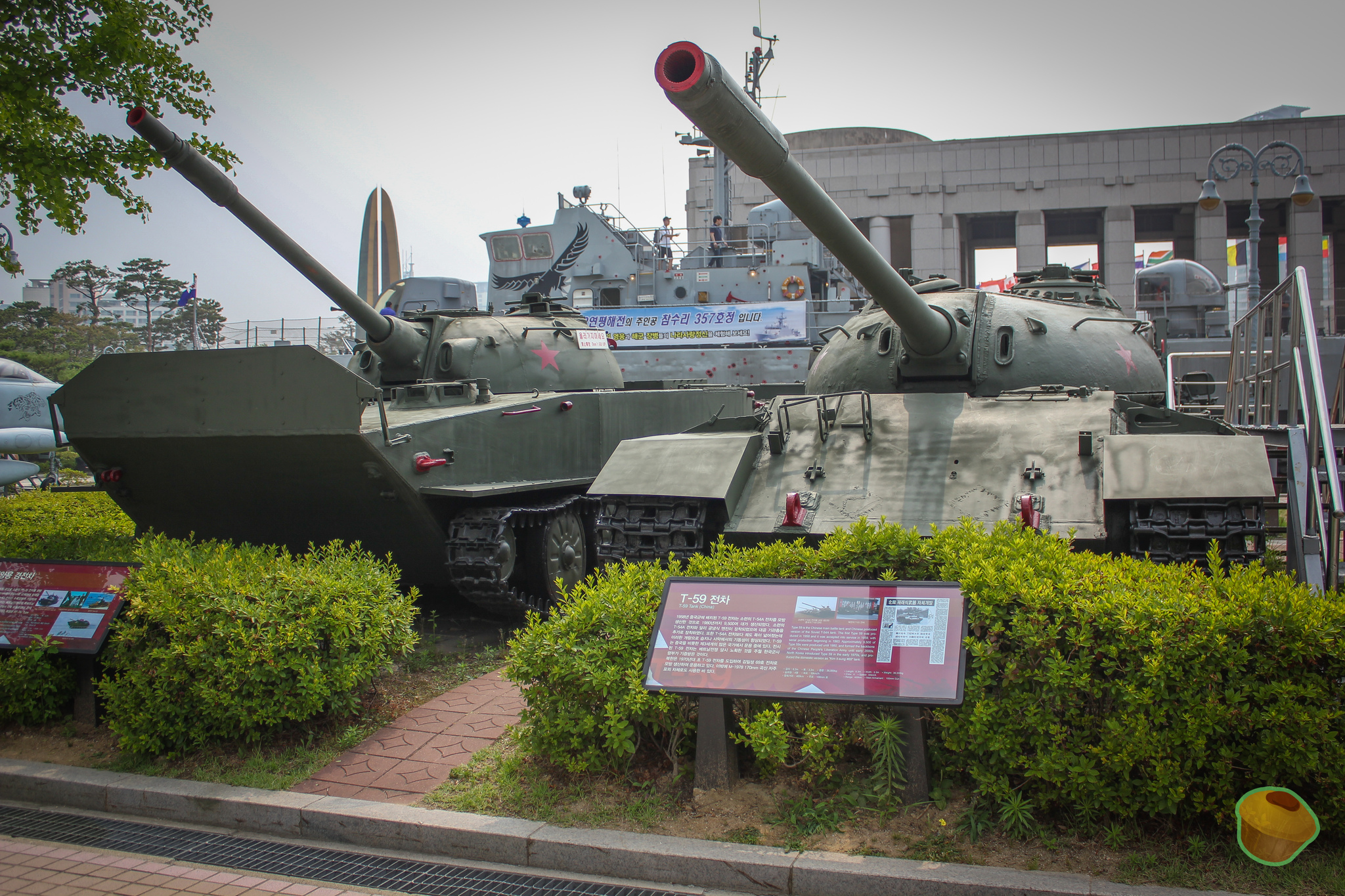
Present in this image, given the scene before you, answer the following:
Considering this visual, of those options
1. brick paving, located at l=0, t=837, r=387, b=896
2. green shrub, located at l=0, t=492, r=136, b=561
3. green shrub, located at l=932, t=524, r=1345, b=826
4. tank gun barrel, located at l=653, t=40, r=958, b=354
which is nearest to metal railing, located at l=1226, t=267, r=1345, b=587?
green shrub, located at l=932, t=524, r=1345, b=826

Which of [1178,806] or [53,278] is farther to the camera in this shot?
[53,278]

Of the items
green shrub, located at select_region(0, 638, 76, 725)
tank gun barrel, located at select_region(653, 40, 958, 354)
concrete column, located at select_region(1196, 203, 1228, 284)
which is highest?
concrete column, located at select_region(1196, 203, 1228, 284)

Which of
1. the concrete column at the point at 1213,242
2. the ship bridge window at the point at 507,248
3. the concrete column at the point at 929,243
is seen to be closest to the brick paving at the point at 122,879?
the ship bridge window at the point at 507,248

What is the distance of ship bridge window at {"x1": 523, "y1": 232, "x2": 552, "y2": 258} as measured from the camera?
79.6 ft

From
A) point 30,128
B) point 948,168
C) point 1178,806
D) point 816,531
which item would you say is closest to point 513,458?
point 816,531

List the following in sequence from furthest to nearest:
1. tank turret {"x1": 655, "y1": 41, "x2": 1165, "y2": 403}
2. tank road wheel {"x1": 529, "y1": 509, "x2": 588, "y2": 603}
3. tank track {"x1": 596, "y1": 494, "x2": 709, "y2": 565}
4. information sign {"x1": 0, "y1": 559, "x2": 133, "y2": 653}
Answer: tank road wheel {"x1": 529, "y1": 509, "x2": 588, "y2": 603}, tank track {"x1": 596, "y1": 494, "x2": 709, "y2": 565}, tank turret {"x1": 655, "y1": 41, "x2": 1165, "y2": 403}, information sign {"x1": 0, "y1": 559, "x2": 133, "y2": 653}

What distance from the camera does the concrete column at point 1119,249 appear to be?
32.7 m

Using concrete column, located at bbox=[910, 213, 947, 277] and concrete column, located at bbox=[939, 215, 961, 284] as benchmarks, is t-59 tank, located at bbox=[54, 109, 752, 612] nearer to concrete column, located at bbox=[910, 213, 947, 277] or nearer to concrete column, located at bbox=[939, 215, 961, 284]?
concrete column, located at bbox=[910, 213, 947, 277]

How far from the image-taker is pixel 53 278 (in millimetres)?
13039

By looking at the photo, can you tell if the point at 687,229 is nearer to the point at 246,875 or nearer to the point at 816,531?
the point at 816,531

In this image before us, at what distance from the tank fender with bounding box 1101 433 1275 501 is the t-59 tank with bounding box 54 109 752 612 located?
264cm

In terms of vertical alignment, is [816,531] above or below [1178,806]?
above

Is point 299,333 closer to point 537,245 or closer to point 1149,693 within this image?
point 537,245

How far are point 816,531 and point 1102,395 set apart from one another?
2.25 meters
